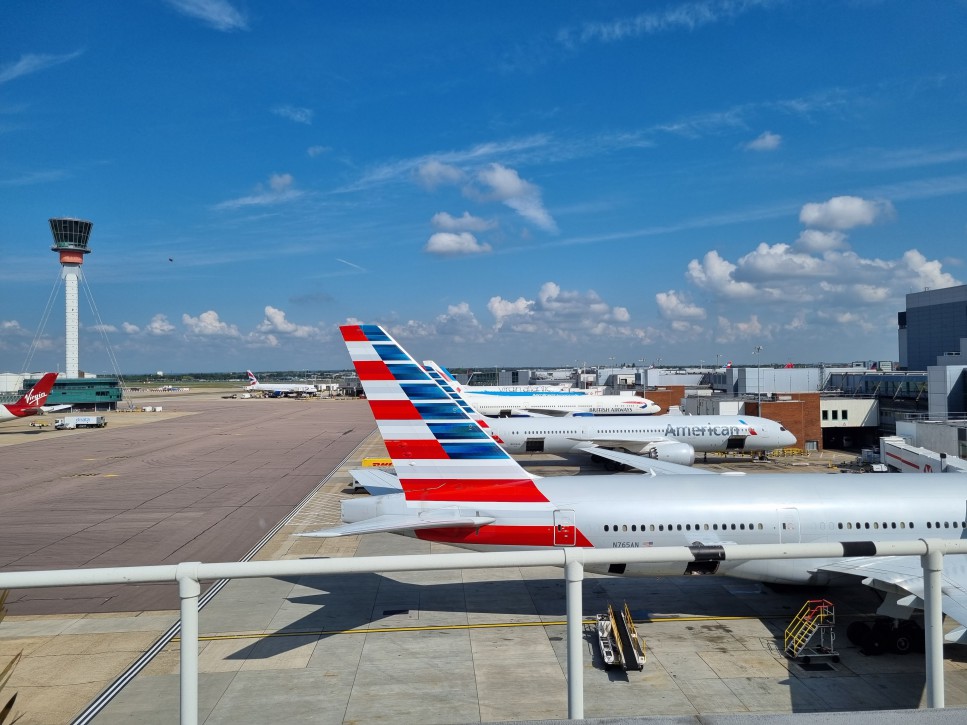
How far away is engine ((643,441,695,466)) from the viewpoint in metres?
43.7

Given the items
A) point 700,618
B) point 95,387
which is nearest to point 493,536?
point 700,618

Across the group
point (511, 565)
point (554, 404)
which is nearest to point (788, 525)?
point (511, 565)

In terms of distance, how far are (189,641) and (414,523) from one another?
12.5 metres

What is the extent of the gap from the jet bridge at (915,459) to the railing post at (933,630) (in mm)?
29435

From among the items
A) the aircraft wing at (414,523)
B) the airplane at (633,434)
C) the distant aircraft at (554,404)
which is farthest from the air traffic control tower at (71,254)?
the aircraft wing at (414,523)

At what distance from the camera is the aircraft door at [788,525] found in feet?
59.5

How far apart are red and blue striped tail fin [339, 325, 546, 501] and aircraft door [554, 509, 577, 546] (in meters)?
0.87

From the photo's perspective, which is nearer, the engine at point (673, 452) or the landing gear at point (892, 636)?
the landing gear at point (892, 636)

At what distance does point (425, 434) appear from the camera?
57.3 ft

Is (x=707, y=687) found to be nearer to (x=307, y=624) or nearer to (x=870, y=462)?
(x=307, y=624)

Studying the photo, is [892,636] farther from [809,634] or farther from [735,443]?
[735,443]

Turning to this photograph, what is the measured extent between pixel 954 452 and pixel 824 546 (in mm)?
43386

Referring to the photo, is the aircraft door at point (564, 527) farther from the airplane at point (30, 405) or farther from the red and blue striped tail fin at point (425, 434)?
the airplane at point (30, 405)

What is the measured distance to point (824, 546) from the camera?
168 inches
